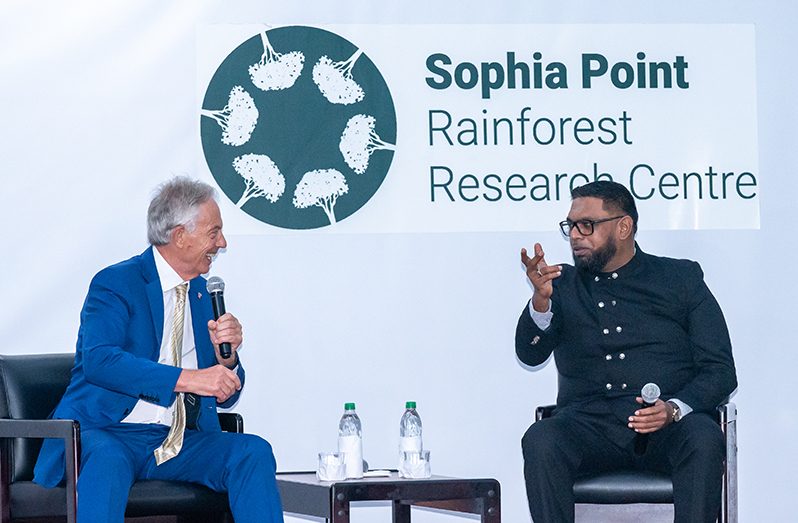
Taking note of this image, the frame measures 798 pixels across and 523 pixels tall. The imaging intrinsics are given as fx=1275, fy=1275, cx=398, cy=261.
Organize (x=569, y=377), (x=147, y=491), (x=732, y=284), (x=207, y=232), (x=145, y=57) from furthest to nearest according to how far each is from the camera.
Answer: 1. (x=732, y=284)
2. (x=145, y=57)
3. (x=569, y=377)
4. (x=207, y=232)
5. (x=147, y=491)

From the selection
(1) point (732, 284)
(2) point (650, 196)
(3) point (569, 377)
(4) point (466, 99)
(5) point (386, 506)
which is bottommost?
(5) point (386, 506)

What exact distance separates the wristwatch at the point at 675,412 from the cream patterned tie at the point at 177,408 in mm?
1565

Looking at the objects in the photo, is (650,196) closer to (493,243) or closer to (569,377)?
(493,243)

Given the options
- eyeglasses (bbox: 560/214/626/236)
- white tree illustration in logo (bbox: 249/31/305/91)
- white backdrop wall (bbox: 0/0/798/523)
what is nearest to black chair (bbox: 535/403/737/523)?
eyeglasses (bbox: 560/214/626/236)

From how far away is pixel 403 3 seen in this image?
5.02 m

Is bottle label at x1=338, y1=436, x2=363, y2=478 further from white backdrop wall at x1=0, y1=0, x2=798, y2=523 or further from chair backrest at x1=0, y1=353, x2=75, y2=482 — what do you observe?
chair backrest at x1=0, y1=353, x2=75, y2=482

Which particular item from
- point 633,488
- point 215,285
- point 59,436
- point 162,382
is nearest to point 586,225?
point 633,488

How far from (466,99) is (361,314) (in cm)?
94

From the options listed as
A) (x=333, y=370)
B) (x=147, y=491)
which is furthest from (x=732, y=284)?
(x=147, y=491)

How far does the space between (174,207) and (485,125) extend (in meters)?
1.54

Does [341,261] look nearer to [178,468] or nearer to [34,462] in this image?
[178,468]

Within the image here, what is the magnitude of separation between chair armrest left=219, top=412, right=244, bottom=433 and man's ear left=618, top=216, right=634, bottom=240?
4.82 ft

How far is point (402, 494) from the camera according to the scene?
3.87 metres

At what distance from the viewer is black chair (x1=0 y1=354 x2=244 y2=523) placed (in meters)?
3.62
